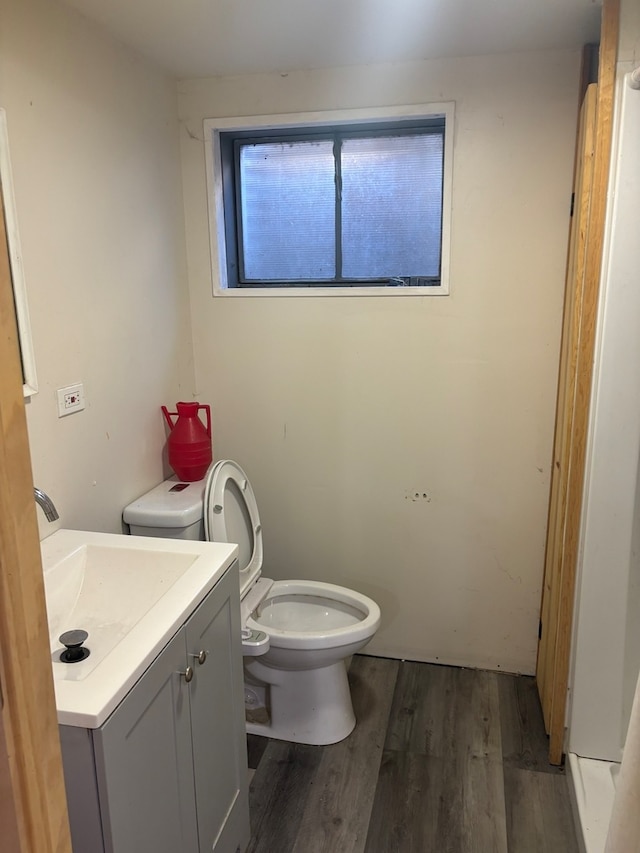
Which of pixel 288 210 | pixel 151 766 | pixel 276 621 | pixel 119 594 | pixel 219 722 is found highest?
pixel 288 210

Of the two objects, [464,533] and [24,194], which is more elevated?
[24,194]

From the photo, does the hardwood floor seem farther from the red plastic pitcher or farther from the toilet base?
the red plastic pitcher

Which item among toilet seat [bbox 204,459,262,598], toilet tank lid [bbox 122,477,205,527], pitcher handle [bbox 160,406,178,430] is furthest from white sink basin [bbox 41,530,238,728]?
pitcher handle [bbox 160,406,178,430]

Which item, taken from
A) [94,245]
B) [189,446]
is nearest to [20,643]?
[94,245]

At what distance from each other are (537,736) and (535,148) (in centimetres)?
196

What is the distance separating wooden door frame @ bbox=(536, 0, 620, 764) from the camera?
169 centimetres

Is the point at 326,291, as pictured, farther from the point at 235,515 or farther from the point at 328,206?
the point at 235,515

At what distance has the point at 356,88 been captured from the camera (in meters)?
2.24

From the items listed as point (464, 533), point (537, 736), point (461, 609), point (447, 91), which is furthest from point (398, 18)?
point (537, 736)

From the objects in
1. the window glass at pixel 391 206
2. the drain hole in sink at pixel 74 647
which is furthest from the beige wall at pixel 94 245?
the window glass at pixel 391 206

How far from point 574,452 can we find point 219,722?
1.21 meters

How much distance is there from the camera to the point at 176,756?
1346 millimetres

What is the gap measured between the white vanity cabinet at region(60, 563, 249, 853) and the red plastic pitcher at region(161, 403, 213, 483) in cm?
68

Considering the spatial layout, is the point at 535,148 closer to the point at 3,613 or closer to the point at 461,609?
the point at 461,609
